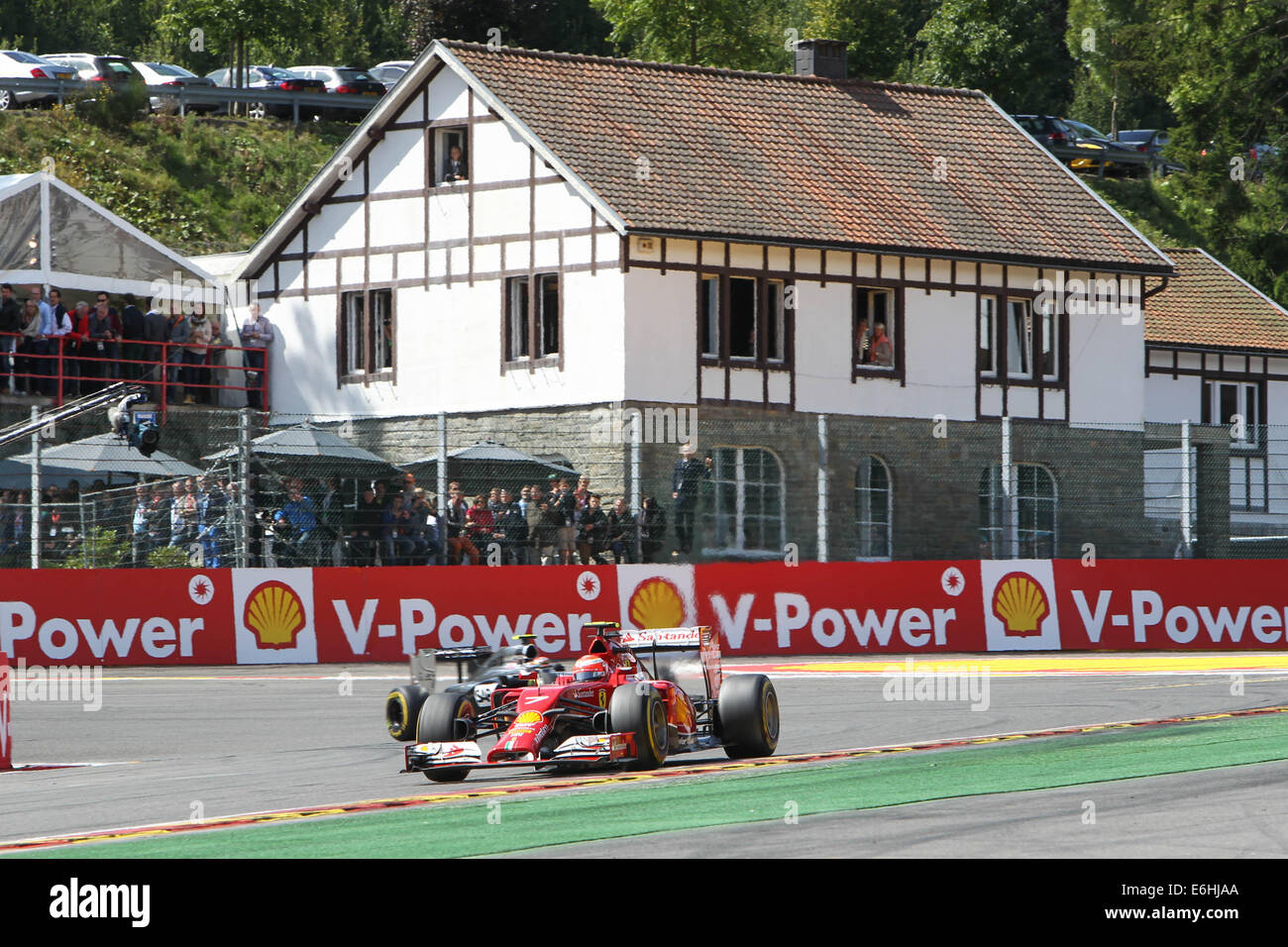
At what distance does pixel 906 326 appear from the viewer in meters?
35.1

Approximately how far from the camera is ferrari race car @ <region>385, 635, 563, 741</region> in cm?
1388

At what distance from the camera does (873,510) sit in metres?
32.7

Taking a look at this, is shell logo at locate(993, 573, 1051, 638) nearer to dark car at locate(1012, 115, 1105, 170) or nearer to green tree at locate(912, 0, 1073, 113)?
green tree at locate(912, 0, 1073, 113)

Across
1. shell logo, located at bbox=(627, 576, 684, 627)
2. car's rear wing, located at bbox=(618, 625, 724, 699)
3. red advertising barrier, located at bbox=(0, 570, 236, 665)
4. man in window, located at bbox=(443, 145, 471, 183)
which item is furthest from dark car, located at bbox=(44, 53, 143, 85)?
car's rear wing, located at bbox=(618, 625, 724, 699)

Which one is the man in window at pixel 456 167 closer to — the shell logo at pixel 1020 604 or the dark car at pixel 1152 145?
the shell logo at pixel 1020 604

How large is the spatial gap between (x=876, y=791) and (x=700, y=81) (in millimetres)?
27006

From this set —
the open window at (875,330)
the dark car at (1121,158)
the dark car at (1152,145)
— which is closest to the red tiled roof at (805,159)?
the open window at (875,330)

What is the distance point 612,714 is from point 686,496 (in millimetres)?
12567

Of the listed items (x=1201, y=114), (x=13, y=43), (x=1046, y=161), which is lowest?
(x=1046, y=161)

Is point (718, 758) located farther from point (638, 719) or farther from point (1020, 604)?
point (1020, 604)

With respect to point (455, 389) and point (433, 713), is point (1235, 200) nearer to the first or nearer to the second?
point (455, 389)

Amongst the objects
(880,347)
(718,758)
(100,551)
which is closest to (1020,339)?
(880,347)
